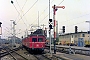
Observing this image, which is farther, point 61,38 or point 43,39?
point 61,38

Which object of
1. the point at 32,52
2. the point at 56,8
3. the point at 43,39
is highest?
the point at 56,8

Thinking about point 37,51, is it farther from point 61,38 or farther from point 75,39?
point 61,38

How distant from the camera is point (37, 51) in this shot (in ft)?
111

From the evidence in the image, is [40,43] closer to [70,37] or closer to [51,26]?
[51,26]

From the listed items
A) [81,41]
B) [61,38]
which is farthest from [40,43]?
[61,38]

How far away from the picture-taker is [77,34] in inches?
3809

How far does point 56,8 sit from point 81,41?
71.6 ft

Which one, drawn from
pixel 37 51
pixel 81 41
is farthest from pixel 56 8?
pixel 81 41

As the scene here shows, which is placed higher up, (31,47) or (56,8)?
(56,8)

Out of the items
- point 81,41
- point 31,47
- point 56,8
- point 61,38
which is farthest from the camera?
point 61,38

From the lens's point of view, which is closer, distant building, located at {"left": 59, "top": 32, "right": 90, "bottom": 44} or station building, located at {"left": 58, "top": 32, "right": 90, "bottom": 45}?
station building, located at {"left": 58, "top": 32, "right": 90, "bottom": 45}

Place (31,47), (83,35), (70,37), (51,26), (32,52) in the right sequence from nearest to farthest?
1. (51,26)
2. (31,47)
3. (32,52)
4. (83,35)
5. (70,37)

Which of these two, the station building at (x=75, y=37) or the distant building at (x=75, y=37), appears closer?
the station building at (x=75, y=37)

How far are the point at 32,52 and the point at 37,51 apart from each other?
76.3 inches
